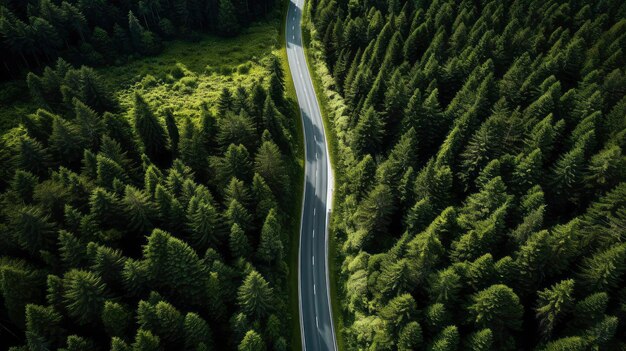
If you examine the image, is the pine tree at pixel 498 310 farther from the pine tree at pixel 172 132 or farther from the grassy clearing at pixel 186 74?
the grassy clearing at pixel 186 74

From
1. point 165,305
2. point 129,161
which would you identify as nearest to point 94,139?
point 129,161

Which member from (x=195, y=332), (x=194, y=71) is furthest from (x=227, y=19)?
(x=195, y=332)

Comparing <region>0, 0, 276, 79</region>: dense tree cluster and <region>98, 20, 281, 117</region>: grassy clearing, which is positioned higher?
<region>0, 0, 276, 79</region>: dense tree cluster

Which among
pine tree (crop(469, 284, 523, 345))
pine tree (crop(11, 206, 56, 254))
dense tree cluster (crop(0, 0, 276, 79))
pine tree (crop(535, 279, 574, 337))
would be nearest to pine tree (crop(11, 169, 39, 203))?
pine tree (crop(11, 206, 56, 254))

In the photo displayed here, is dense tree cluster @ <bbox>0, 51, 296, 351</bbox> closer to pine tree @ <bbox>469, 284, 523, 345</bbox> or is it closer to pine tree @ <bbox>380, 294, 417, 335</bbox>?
pine tree @ <bbox>380, 294, 417, 335</bbox>

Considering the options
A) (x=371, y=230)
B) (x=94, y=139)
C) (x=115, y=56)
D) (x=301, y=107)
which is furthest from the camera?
(x=115, y=56)

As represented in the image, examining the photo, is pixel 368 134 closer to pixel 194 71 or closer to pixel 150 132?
pixel 150 132

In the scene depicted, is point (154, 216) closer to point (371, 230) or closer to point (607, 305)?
point (371, 230)
